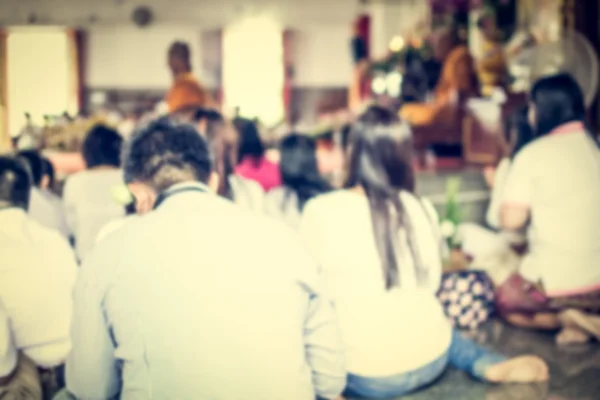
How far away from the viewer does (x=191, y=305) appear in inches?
48.3

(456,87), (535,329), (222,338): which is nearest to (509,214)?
(535,329)

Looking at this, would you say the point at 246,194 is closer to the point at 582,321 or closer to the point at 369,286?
the point at 369,286

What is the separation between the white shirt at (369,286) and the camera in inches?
73.6

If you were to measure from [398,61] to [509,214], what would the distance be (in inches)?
174

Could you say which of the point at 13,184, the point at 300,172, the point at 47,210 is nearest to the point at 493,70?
the point at 300,172

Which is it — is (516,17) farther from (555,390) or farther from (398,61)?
(555,390)

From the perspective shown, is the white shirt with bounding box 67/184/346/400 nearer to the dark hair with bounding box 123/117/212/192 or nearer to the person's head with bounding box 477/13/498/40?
the dark hair with bounding box 123/117/212/192

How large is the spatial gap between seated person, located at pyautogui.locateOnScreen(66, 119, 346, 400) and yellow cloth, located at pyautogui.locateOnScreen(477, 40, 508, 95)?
4.86m

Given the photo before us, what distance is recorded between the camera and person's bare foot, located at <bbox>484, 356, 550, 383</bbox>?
212 centimetres

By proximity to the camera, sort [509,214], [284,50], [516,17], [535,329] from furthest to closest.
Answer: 1. [284,50]
2. [516,17]
3. [535,329]
4. [509,214]

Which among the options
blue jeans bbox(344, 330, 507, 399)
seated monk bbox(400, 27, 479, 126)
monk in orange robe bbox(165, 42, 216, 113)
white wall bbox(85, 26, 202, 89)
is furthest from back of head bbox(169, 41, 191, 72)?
white wall bbox(85, 26, 202, 89)

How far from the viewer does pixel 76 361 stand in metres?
1.28

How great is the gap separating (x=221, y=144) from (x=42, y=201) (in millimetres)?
871

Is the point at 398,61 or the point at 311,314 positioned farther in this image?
the point at 398,61
